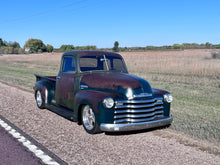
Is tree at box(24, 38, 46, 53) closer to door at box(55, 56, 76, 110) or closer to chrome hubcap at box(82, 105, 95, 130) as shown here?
door at box(55, 56, 76, 110)

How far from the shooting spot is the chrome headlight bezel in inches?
191

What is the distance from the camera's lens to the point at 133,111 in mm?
5000

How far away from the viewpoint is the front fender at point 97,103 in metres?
4.89

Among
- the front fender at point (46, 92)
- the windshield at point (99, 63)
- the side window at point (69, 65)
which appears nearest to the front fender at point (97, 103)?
the windshield at point (99, 63)

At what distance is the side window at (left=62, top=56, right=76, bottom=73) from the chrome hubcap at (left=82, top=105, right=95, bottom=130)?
4.31 ft

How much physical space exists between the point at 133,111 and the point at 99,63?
1.88 metres

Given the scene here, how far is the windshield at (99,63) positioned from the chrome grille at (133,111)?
1557 millimetres

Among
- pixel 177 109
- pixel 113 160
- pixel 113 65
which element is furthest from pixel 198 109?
pixel 113 160

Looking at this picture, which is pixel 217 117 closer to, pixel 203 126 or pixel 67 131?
pixel 203 126

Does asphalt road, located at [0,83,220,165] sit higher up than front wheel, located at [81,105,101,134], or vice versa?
front wheel, located at [81,105,101,134]

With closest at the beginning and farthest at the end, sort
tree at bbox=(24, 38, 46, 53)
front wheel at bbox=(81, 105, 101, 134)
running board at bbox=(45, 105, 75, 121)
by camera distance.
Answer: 1. front wheel at bbox=(81, 105, 101, 134)
2. running board at bbox=(45, 105, 75, 121)
3. tree at bbox=(24, 38, 46, 53)

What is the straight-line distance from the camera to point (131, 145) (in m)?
4.80

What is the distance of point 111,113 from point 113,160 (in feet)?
3.45

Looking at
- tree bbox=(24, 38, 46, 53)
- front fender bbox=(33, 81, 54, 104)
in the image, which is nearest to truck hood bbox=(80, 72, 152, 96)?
front fender bbox=(33, 81, 54, 104)
